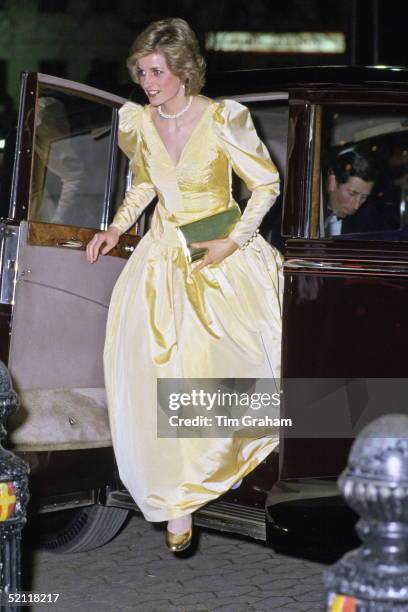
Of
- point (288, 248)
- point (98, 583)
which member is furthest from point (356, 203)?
point (98, 583)

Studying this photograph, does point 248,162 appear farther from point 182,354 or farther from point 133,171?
point 182,354

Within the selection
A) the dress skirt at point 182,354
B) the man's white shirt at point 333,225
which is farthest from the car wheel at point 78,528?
the man's white shirt at point 333,225

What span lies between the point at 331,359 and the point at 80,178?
1508 mm

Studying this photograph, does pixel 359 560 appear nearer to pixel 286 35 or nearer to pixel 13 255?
pixel 13 255

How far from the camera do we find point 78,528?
5.16 m

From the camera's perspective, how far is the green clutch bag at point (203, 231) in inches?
176

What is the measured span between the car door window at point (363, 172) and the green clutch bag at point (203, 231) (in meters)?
0.42

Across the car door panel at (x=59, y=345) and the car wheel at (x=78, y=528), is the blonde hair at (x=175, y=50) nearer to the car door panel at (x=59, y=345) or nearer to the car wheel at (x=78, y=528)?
the car door panel at (x=59, y=345)

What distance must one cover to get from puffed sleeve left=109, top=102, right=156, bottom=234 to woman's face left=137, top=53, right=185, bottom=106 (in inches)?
9.0

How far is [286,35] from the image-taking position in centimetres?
2058

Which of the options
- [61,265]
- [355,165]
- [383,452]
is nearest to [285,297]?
[355,165]

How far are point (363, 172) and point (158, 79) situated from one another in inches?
38.2

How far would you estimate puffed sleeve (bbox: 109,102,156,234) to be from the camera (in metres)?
4.74

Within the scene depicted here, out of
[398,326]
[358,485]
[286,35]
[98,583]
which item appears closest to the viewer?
[358,485]
